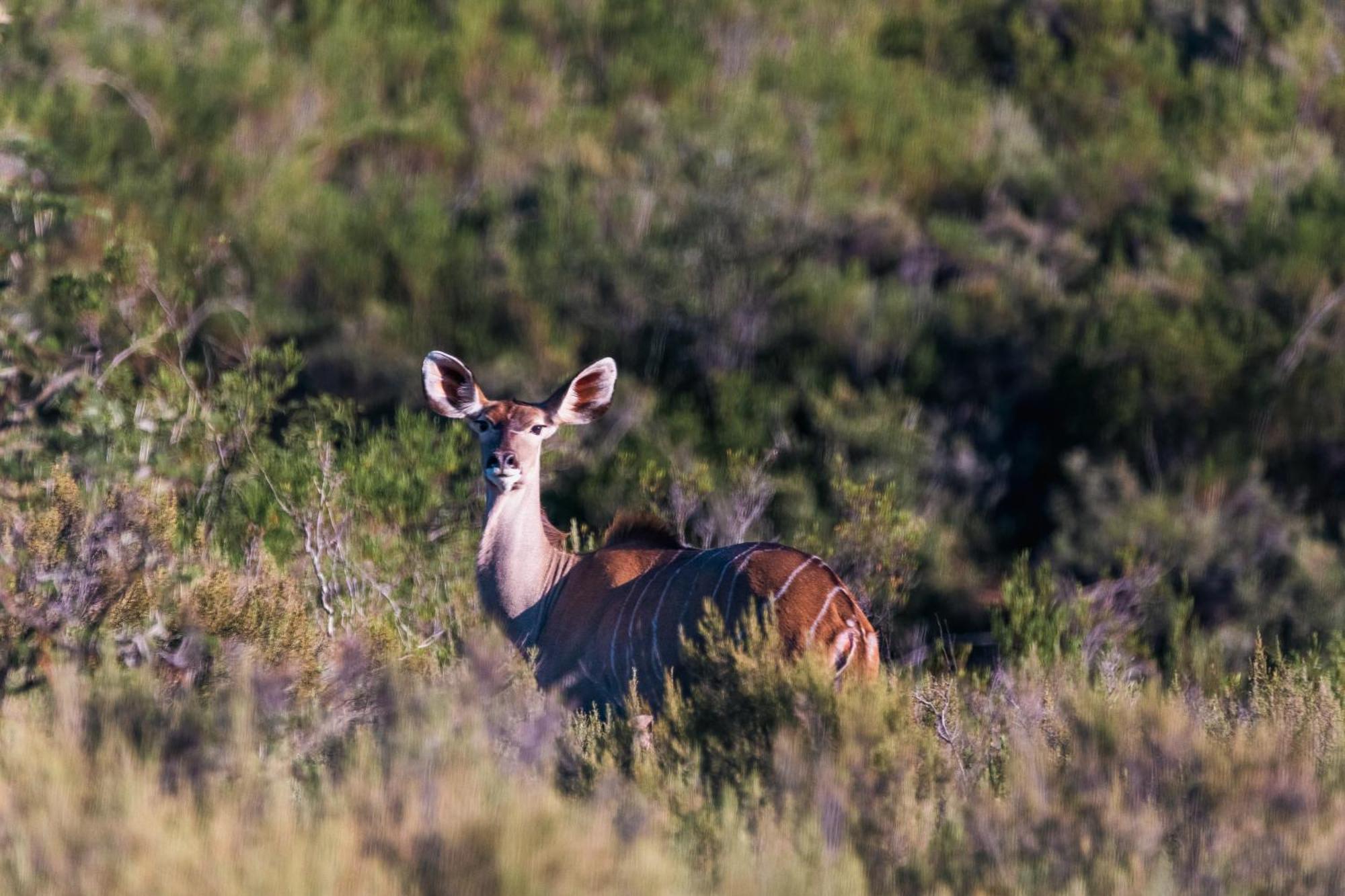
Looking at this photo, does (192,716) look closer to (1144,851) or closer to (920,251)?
(1144,851)

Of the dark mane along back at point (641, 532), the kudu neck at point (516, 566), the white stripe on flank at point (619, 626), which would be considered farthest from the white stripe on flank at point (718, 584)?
the kudu neck at point (516, 566)

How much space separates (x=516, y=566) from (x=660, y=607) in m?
0.96

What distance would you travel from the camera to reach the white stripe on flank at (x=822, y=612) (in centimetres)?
571

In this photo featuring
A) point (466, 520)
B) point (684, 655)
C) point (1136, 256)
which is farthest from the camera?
point (1136, 256)

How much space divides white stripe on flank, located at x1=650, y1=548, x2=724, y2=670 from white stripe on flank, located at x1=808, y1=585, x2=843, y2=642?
52 cm

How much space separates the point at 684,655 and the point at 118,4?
54.2ft

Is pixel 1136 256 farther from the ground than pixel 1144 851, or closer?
closer

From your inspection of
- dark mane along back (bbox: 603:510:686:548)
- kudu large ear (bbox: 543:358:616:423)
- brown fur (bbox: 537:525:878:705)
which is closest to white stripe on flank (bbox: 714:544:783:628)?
brown fur (bbox: 537:525:878:705)

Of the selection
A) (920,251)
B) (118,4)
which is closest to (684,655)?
(920,251)

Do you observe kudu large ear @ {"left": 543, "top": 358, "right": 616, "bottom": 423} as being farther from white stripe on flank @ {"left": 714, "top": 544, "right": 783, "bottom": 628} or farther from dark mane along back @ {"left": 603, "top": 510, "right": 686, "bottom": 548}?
white stripe on flank @ {"left": 714, "top": 544, "right": 783, "bottom": 628}

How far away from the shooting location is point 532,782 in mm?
4586

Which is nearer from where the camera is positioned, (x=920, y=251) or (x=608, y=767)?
(x=608, y=767)

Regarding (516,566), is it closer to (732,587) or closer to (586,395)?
(586,395)

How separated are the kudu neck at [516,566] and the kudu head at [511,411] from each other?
0.07 meters
